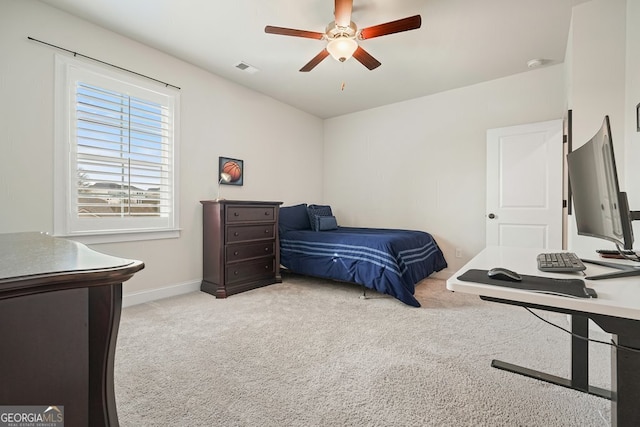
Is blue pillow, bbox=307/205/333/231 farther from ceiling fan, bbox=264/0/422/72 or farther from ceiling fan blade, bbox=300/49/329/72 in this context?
ceiling fan, bbox=264/0/422/72

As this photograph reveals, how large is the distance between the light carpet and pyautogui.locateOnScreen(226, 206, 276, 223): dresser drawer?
961mm

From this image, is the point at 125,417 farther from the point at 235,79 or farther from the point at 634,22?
the point at 634,22

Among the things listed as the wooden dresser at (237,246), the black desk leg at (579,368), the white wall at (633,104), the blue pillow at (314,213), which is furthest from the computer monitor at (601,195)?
the blue pillow at (314,213)

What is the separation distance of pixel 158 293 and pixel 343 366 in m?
2.22

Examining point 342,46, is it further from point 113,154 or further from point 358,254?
point 113,154

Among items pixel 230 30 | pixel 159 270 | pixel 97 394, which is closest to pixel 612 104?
pixel 230 30

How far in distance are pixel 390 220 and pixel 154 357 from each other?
358 cm

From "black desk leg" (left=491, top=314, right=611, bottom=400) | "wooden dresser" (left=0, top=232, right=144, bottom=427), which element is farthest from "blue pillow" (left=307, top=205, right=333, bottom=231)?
"wooden dresser" (left=0, top=232, right=144, bottom=427)

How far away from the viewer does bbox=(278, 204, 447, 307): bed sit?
9.67 ft

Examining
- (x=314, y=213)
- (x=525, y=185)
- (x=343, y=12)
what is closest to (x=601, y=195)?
(x=343, y=12)

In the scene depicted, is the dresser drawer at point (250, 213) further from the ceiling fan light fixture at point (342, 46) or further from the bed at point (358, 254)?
the ceiling fan light fixture at point (342, 46)

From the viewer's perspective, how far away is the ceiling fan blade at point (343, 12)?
2072 mm

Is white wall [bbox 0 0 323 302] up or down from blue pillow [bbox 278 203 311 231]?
up

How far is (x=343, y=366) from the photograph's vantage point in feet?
5.82
